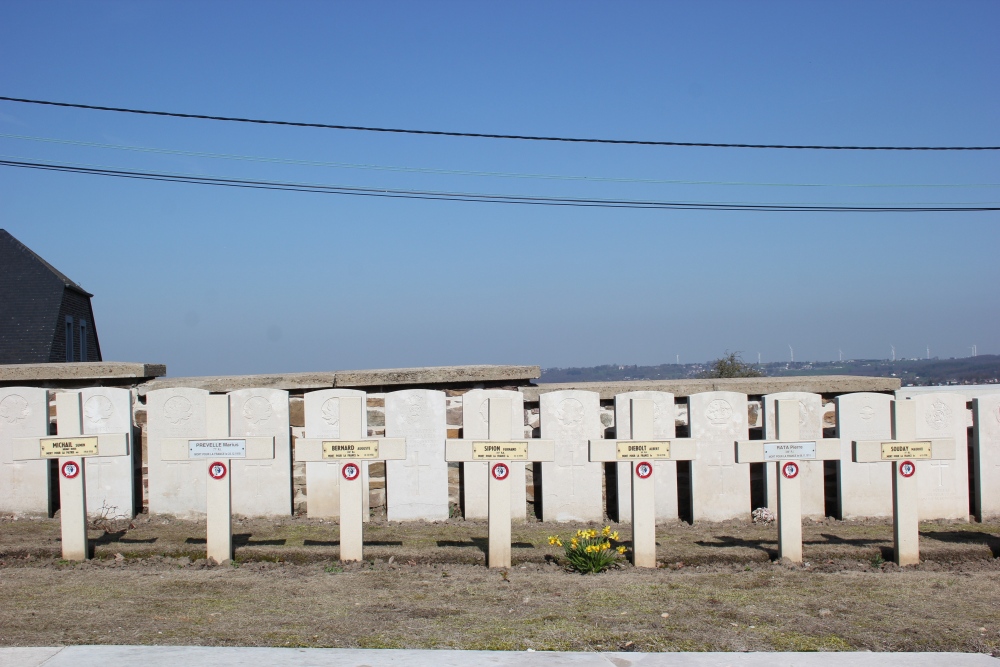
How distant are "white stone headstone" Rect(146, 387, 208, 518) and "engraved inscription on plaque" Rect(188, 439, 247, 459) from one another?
76.7 inches

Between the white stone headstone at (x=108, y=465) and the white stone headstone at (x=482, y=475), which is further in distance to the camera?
the white stone headstone at (x=108, y=465)

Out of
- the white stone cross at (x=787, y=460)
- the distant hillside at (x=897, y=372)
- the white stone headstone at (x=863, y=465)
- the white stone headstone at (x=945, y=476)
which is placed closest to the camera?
the white stone cross at (x=787, y=460)

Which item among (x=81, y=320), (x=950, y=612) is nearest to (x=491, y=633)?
(x=950, y=612)

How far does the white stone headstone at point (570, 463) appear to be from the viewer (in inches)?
336

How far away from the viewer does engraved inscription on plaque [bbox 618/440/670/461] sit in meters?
6.73

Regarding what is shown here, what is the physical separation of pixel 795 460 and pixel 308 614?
148 inches

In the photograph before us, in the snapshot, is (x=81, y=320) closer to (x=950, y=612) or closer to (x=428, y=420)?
(x=428, y=420)

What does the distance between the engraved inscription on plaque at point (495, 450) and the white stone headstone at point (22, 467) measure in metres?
4.57

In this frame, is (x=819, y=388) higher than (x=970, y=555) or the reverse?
higher

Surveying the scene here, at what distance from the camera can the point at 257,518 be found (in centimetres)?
859

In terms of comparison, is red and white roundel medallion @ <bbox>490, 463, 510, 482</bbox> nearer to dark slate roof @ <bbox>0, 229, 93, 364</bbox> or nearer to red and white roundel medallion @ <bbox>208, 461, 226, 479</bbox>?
red and white roundel medallion @ <bbox>208, 461, 226, 479</bbox>

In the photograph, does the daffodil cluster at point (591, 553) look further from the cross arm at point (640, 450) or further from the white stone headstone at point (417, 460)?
the white stone headstone at point (417, 460)

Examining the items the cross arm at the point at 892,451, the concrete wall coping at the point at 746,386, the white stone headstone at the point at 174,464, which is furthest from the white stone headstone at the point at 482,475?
the cross arm at the point at 892,451

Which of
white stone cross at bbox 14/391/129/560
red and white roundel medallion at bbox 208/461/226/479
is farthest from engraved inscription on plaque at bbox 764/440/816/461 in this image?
white stone cross at bbox 14/391/129/560
